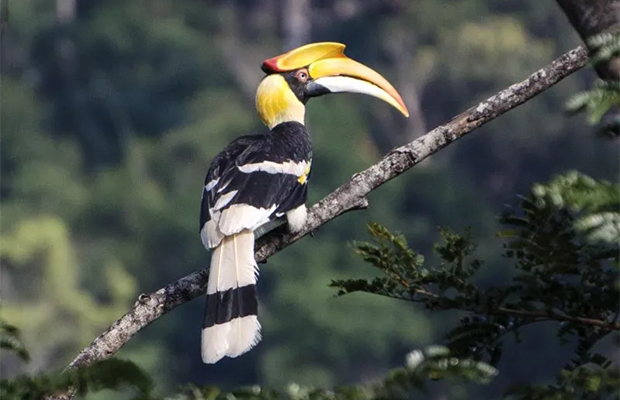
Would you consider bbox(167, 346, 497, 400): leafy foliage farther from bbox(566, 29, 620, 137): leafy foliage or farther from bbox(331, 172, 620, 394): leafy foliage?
bbox(331, 172, 620, 394): leafy foliage

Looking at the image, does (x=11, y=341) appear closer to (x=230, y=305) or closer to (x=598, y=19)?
(x=598, y=19)

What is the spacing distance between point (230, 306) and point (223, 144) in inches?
1020

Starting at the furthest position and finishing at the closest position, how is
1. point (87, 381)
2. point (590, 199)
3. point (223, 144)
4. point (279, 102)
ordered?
1. point (223, 144)
2. point (279, 102)
3. point (87, 381)
4. point (590, 199)

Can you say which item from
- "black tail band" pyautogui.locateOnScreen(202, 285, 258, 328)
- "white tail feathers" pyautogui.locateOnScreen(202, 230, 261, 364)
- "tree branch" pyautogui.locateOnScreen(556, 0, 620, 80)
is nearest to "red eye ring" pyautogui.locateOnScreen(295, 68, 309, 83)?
"white tail feathers" pyautogui.locateOnScreen(202, 230, 261, 364)

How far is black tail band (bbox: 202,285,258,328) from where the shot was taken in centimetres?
459

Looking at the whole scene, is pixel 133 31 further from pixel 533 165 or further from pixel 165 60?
pixel 533 165

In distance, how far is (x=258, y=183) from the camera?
17.2 feet

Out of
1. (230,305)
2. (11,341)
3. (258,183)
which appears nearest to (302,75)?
(258,183)

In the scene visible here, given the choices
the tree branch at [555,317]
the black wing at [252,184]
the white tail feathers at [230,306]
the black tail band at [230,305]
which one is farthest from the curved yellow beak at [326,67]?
the tree branch at [555,317]

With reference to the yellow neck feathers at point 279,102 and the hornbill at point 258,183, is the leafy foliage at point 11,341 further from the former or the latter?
the yellow neck feathers at point 279,102

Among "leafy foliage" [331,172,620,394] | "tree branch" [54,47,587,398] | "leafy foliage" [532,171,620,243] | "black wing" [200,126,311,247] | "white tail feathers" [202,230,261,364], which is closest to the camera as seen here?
"leafy foliage" [532,171,620,243]

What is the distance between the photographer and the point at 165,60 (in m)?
35.9

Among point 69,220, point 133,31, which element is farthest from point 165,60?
point 69,220

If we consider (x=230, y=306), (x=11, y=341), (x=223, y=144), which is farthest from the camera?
(x=223, y=144)
